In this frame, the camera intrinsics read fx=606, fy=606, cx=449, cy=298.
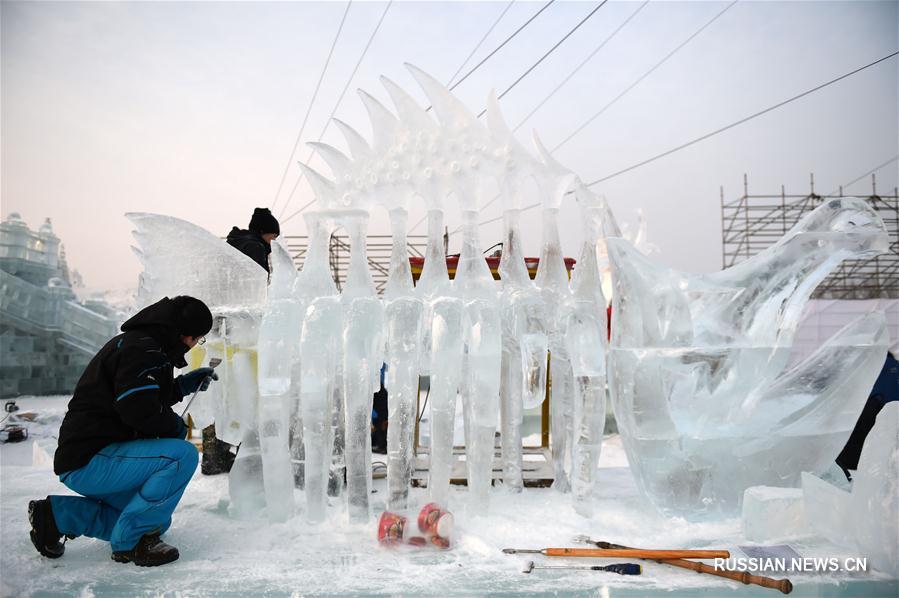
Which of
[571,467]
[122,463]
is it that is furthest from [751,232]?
[122,463]

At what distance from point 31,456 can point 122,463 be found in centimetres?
324

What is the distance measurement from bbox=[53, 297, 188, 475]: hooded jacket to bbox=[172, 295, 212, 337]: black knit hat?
2.8 inches

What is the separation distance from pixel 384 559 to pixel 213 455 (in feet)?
7.45

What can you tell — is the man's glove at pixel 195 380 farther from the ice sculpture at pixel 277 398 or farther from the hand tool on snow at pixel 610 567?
the hand tool on snow at pixel 610 567

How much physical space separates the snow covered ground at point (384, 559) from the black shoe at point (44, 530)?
58mm

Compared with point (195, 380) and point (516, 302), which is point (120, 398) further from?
point (516, 302)

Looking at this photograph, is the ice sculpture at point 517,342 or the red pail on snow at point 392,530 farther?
the ice sculpture at point 517,342

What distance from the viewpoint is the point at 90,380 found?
2.91 metres

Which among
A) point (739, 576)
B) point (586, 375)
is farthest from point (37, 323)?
point (739, 576)

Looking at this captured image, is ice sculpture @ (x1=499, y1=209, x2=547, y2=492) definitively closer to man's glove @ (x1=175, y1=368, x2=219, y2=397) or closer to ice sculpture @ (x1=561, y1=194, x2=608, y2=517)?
ice sculpture @ (x1=561, y1=194, x2=608, y2=517)

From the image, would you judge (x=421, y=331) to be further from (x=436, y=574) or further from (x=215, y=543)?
(x=215, y=543)

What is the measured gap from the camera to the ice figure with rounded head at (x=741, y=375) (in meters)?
3.48

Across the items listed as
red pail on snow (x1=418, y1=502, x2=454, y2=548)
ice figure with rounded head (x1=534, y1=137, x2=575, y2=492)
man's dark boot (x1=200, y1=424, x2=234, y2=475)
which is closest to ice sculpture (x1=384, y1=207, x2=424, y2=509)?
red pail on snow (x1=418, y1=502, x2=454, y2=548)
